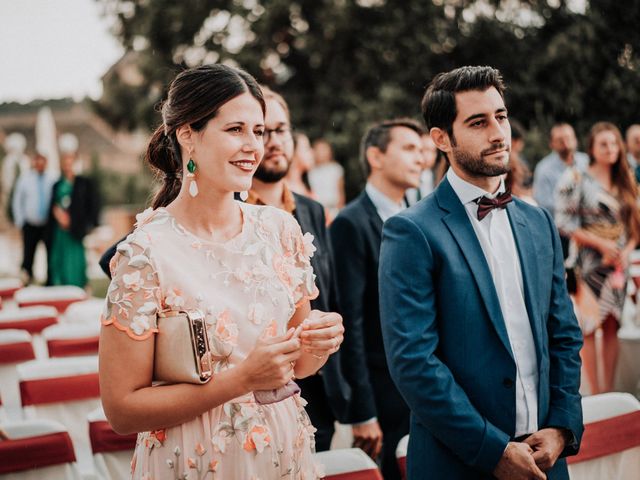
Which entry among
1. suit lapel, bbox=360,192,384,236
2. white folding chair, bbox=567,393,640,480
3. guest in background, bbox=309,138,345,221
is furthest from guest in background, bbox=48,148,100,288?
white folding chair, bbox=567,393,640,480

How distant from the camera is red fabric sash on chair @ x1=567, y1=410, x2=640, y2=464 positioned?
275 centimetres

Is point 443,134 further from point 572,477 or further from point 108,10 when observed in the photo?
point 108,10

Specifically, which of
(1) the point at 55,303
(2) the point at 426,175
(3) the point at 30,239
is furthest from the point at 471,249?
(3) the point at 30,239

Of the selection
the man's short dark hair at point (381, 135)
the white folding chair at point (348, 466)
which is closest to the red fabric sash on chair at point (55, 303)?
the man's short dark hair at point (381, 135)

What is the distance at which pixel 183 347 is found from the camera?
6.22 feet

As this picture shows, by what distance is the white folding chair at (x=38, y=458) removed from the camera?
8.54 ft

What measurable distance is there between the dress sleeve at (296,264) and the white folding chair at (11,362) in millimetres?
2846

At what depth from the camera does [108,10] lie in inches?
743

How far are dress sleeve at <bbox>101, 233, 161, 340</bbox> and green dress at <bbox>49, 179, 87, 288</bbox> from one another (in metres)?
9.54

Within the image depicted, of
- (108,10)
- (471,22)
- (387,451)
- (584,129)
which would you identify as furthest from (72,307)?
(108,10)

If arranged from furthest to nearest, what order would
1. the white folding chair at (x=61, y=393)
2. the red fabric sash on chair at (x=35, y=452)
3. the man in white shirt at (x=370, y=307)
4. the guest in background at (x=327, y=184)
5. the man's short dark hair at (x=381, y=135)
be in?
the guest in background at (x=327, y=184) → the man's short dark hair at (x=381, y=135) → the white folding chair at (x=61, y=393) → the man in white shirt at (x=370, y=307) → the red fabric sash on chair at (x=35, y=452)

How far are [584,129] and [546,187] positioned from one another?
5881mm

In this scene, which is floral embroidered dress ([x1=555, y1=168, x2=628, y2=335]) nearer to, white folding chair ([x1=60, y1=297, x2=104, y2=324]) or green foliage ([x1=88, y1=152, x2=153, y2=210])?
white folding chair ([x1=60, y1=297, x2=104, y2=324])

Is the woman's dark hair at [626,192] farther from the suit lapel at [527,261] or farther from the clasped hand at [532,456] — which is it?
the clasped hand at [532,456]
